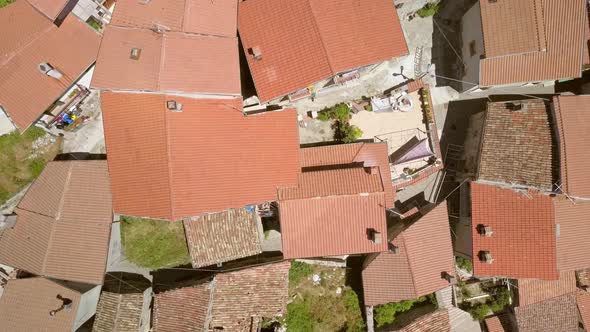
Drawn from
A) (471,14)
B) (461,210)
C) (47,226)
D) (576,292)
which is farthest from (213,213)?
(576,292)

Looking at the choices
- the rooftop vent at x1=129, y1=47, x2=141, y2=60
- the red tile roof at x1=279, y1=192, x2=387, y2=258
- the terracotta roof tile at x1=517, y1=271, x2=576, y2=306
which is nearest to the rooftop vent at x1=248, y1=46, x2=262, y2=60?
the rooftop vent at x1=129, y1=47, x2=141, y2=60

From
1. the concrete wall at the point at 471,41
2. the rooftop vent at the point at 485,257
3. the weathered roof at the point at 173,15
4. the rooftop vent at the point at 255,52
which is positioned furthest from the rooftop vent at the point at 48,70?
the rooftop vent at the point at 485,257

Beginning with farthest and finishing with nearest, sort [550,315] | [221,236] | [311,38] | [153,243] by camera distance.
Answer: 1. [153,243]
2. [550,315]
3. [221,236]
4. [311,38]

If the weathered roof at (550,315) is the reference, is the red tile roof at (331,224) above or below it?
above

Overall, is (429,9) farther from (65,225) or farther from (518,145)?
(65,225)

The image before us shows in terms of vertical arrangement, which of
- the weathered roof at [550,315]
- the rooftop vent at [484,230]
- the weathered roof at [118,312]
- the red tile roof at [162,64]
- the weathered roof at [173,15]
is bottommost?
the weathered roof at [550,315]

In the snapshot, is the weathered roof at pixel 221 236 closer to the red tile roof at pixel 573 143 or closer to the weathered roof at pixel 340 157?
the weathered roof at pixel 340 157

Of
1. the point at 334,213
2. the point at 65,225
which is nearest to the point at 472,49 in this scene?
the point at 334,213
